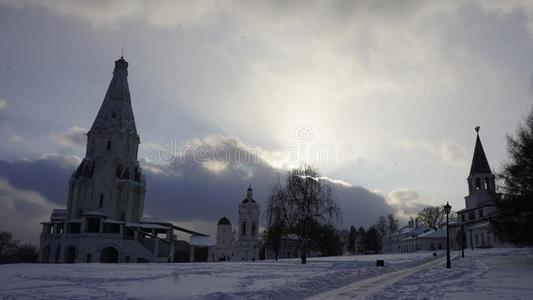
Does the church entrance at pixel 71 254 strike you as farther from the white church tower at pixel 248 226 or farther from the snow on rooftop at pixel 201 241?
the white church tower at pixel 248 226

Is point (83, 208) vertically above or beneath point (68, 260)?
above

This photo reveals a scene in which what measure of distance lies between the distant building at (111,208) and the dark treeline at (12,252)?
63.8 feet

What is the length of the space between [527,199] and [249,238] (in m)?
74.9

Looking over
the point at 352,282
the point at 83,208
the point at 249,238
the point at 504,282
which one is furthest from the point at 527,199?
the point at 249,238

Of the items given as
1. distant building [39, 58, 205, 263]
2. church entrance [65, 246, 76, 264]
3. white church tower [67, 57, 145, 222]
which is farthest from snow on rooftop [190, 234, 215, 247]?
church entrance [65, 246, 76, 264]

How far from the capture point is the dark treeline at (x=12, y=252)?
92250 millimetres

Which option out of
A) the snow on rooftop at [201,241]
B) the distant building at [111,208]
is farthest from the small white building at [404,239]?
the distant building at [111,208]

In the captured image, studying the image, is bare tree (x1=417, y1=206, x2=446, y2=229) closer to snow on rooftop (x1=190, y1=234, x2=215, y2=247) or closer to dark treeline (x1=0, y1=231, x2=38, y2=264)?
snow on rooftop (x1=190, y1=234, x2=215, y2=247)

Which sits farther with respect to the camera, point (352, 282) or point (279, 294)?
point (352, 282)

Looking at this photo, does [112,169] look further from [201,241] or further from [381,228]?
[381,228]

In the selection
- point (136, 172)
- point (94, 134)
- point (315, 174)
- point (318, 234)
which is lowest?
point (318, 234)

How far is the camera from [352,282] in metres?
19.3

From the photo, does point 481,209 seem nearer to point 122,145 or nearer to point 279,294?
point 122,145

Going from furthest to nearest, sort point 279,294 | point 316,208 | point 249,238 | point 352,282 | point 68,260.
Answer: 1. point 249,238
2. point 68,260
3. point 316,208
4. point 352,282
5. point 279,294
